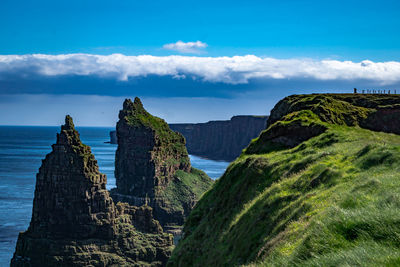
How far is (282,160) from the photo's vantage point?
35.4 m

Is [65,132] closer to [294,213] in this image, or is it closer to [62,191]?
[62,191]

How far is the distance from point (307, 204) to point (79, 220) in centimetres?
10291

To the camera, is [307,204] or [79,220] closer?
[307,204]

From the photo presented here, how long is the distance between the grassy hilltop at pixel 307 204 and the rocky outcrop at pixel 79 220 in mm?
73625

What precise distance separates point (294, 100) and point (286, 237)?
154 feet

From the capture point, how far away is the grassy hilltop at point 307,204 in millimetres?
13227

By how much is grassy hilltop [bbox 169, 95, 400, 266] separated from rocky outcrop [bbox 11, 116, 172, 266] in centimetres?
7362

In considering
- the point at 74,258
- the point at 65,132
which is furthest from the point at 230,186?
the point at 65,132

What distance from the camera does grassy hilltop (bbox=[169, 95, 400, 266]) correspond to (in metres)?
13.2

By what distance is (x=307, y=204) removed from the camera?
2170 cm

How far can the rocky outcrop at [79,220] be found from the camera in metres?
114

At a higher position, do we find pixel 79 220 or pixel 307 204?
pixel 307 204

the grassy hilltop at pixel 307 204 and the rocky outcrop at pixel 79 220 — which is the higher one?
the grassy hilltop at pixel 307 204

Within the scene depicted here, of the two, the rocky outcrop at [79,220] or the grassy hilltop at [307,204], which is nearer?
the grassy hilltop at [307,204]
